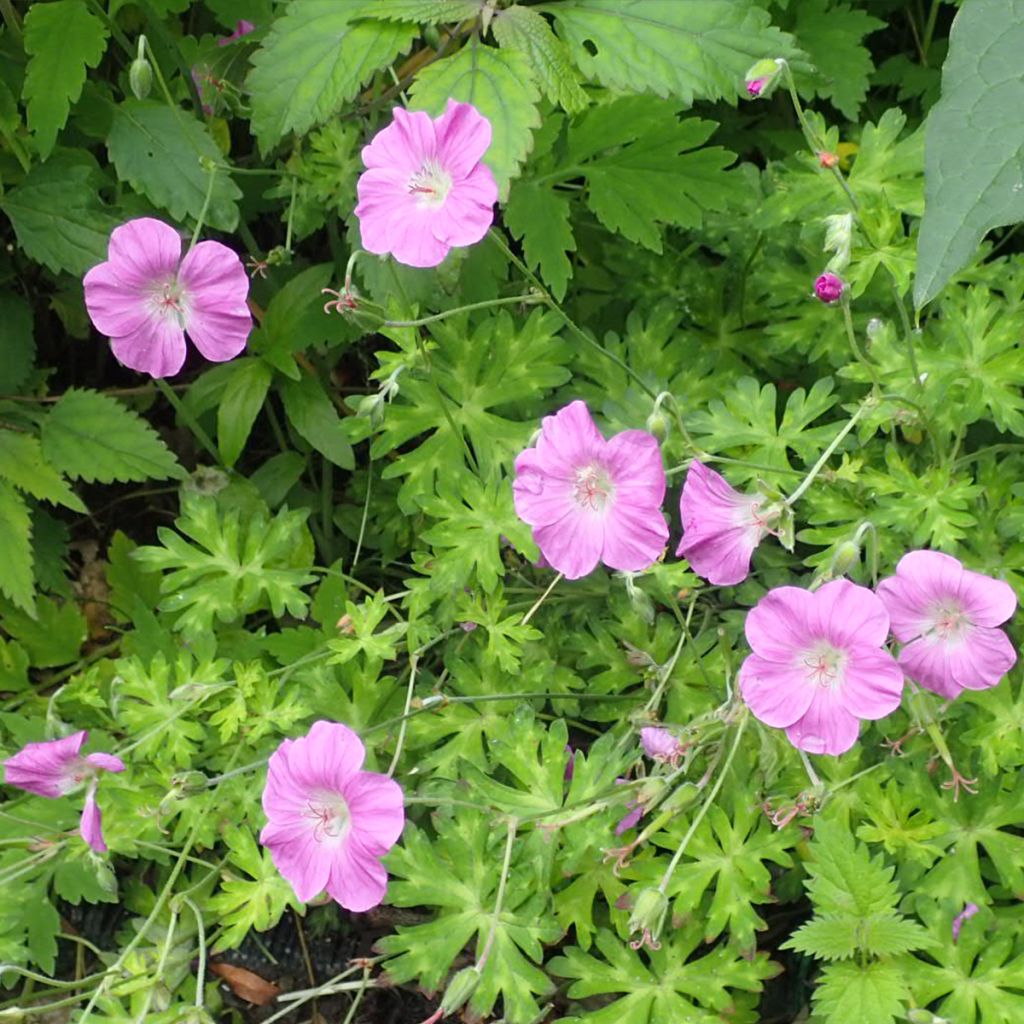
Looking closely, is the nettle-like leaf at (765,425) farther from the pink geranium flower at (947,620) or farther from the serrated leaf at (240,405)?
A: the serrated leaf at (240,405)

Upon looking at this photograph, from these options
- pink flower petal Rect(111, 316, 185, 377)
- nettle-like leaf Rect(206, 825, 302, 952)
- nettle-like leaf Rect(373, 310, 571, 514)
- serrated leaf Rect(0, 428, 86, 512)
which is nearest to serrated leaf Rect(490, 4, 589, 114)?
nettle-like leaf Rect(373, 310, 571, 514)

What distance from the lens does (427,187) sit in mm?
1619

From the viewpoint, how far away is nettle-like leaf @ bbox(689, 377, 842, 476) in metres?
1.83

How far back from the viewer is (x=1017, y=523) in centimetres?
168

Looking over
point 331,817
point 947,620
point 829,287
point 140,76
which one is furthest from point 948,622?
point 140,76

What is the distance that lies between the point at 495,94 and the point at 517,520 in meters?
0.62

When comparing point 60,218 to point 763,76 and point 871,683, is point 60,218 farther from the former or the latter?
point 871,683

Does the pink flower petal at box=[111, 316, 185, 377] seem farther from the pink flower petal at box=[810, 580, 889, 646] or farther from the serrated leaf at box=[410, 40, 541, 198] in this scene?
the pink flower petal at box=[810, 580, 889, 646]

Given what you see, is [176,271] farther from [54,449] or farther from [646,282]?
[646,282]

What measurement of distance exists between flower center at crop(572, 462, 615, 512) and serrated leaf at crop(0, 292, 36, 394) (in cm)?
132

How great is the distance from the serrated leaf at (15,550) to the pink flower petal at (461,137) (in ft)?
3.32

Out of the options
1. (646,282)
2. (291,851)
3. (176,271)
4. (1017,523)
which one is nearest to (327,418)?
(176,271)

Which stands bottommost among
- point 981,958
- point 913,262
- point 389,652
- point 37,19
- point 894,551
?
point 981,958

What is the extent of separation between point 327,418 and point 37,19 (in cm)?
78
